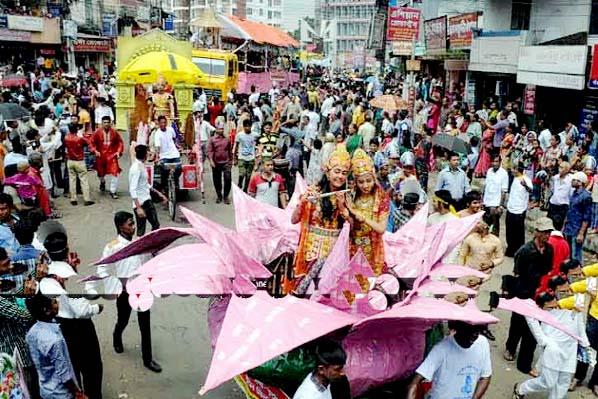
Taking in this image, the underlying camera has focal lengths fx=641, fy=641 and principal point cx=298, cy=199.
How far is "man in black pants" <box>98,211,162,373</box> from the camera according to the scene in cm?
570

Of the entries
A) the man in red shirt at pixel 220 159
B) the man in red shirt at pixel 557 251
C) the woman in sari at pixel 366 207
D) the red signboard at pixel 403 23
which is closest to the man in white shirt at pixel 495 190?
the man in red shirt at pixel 557 251

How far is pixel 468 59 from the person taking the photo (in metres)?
21.4

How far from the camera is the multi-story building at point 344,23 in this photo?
9312 cm

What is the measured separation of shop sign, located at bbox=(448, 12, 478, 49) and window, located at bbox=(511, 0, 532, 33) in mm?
1136

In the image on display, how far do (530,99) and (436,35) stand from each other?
7.20m

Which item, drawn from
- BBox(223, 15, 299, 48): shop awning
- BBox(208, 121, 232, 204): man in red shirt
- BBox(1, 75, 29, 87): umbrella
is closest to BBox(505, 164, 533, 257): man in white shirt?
BBox(208, 121, 232, 204): man in red shirt

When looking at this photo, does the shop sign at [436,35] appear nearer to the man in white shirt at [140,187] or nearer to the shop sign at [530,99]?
the shop sign at [530,99]

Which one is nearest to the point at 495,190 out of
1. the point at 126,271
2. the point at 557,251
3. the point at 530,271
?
the point at 557,251

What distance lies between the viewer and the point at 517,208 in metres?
9.02

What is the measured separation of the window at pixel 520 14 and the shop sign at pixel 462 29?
114 cm

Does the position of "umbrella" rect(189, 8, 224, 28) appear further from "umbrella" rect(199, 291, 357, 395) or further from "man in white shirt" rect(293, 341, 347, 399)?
"man in white shirt" rect(293, 341, 347, 399)

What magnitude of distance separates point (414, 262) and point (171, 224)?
5.89 m

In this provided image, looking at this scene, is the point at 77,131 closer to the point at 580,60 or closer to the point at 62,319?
the point at 62,319

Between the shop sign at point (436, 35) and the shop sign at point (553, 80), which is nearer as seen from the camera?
the shop sign at point (553, 80)
